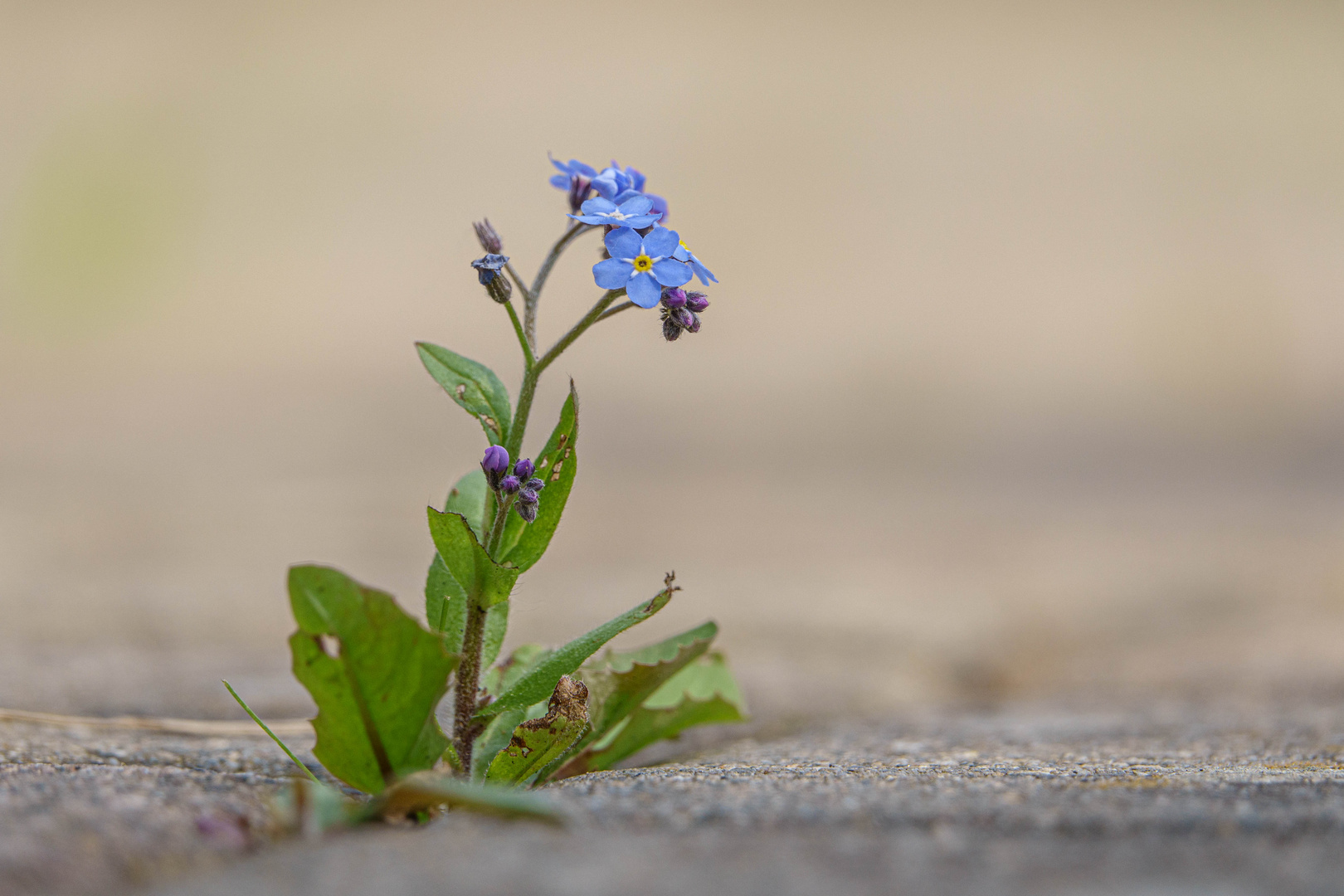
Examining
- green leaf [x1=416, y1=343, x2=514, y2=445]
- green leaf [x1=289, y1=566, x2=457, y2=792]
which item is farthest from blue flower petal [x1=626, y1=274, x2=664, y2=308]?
green leaf [x1=289, y1=566, x2=457, y2=792]

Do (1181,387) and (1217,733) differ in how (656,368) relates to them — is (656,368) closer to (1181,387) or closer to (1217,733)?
(1181,387)

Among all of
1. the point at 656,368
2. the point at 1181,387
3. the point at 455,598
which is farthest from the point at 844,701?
the point at 1181,387

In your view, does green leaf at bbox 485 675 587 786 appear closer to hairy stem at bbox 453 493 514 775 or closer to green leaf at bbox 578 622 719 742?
hairy stem at bbox 453 493 514 775

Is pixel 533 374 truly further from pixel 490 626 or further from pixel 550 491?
pixel 490 626

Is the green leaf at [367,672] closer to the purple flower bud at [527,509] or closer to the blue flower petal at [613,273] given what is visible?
the purple flower bud at [527,509]

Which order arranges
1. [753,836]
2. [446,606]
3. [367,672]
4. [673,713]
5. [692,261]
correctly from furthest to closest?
[673,713] < [446,606] < [692,261] < [367,672] < [753,836]

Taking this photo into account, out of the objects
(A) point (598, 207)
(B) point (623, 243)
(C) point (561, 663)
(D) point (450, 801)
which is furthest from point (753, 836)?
(A) point (598, 207)
